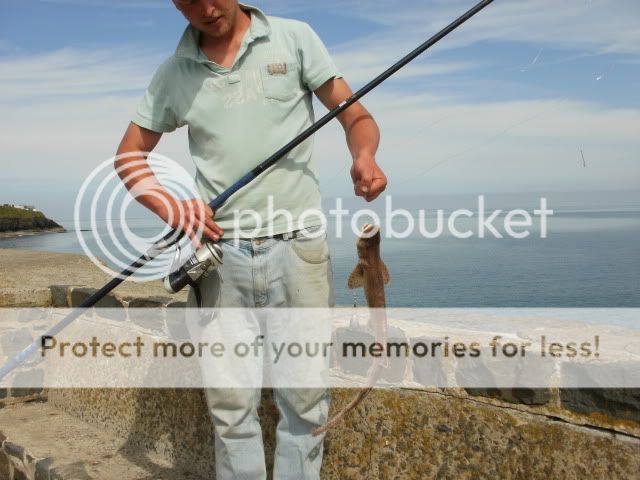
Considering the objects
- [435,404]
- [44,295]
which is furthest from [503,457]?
[44,295]

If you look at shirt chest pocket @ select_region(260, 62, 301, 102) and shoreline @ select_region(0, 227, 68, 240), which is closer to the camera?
shirt chest pocket @ select_region(260, 62, 301, 102)

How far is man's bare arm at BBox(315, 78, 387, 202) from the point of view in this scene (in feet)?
8.76

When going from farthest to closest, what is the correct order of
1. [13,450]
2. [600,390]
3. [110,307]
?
[110,307] < [13,450] < [600,390]

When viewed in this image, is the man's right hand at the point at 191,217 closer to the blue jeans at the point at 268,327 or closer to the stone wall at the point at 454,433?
the blue jeans at the point at 268,327

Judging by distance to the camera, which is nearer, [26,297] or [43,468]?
[43,468]

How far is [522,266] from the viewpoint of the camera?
18.0 m

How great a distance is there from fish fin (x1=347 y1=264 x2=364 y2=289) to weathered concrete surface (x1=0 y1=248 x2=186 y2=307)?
191cm

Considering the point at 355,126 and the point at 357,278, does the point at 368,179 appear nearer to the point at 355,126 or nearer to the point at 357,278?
the point at 355,126

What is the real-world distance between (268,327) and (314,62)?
1146mm

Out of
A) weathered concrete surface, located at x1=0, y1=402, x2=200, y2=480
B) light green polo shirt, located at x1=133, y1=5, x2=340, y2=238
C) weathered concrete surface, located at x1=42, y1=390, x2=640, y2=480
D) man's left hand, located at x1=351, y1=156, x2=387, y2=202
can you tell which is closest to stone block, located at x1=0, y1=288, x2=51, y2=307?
weathered concrete surface, located at x1=0, y1=402, x2=200, y2=480

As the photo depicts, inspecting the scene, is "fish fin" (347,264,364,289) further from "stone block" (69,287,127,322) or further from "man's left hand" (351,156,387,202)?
"stone block" (69,287,127,322)

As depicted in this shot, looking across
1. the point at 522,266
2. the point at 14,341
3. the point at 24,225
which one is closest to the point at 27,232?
the point at 24,225

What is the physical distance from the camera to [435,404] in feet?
9.96

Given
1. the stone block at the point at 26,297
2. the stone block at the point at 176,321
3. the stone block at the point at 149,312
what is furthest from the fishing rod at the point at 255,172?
the stone block at the point at 26,297
